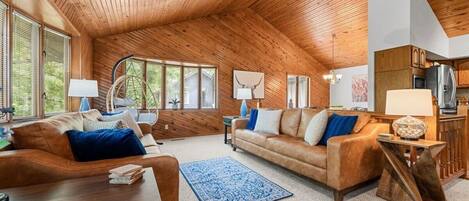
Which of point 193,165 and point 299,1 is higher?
point 299,1

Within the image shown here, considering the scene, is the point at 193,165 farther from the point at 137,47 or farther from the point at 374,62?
the point at 374,62

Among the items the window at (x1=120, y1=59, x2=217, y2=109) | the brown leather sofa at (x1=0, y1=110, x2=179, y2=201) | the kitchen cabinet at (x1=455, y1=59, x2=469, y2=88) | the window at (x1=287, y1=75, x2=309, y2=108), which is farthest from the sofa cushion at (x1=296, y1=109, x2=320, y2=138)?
the window at (x1=287, y1=75, x2=309, y2=108)

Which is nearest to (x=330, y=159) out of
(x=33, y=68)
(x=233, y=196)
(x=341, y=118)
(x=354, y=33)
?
(x=341, y=118)

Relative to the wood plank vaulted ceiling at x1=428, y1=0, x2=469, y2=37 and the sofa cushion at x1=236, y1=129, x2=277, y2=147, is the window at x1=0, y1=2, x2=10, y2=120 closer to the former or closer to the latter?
the sofa cushion at x1=236, y1=129, x2=277, y2=147

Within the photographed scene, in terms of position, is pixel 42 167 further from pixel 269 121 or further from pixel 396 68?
pixel 396 68

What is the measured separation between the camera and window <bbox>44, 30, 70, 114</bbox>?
336 centimetres

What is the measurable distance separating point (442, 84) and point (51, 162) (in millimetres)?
5584

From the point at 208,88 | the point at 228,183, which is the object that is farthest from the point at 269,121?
the point at 208,88

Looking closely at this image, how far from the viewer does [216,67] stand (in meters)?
6.23

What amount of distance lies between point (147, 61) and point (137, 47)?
412mm

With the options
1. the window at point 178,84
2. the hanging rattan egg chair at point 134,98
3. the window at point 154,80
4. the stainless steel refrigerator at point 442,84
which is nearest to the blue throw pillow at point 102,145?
the hanging rattan egg chair at point 134,98

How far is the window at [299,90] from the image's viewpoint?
807 centimetres

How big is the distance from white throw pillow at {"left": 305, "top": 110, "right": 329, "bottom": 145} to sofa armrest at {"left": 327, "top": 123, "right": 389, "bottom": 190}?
1.29 ft

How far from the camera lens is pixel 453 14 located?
4.14 m
